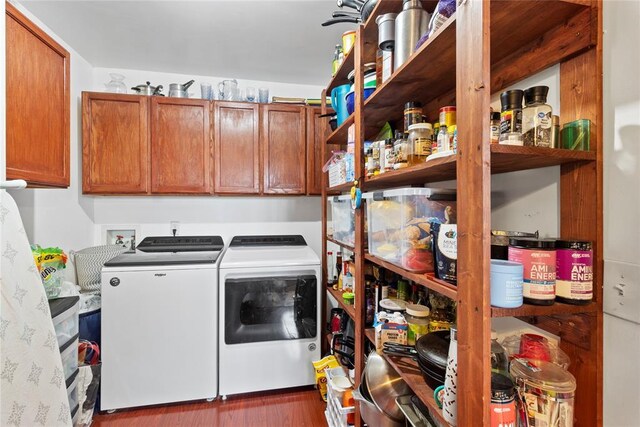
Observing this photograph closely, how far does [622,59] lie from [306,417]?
216cm

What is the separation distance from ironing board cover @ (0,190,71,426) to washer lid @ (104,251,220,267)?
80cm

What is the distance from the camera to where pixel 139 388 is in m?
1.86

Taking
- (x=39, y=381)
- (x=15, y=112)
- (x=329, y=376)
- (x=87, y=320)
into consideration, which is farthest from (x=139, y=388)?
(x=15, y=112)

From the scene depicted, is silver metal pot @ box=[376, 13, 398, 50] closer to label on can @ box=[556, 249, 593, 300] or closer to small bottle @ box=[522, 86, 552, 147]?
small bottle @ box=[522, 86, 552, 147]

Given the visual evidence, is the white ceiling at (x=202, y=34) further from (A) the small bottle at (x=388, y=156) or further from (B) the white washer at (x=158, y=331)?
(B) the white washer at (x=158, y=331)

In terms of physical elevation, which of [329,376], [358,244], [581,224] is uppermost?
[581,224]

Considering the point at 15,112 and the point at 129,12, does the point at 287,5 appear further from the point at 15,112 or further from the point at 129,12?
the point at 15,112

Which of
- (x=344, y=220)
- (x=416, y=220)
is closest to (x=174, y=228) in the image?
(x=344, y=220)

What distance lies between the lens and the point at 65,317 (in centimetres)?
148

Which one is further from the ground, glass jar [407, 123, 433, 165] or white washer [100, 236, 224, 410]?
glass jar [407, 123, 433, 165]

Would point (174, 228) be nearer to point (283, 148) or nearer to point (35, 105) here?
point (283, 148)

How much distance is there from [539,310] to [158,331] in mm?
2033

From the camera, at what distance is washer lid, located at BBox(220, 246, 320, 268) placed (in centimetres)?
198

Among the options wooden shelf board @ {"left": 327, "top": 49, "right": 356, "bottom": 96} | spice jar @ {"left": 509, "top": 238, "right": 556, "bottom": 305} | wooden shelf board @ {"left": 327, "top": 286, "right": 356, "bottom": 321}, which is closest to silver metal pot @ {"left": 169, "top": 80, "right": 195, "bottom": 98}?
wooden shelf board @ {"left": 327, "top": 49, "right": 356, "bottom": 96}
